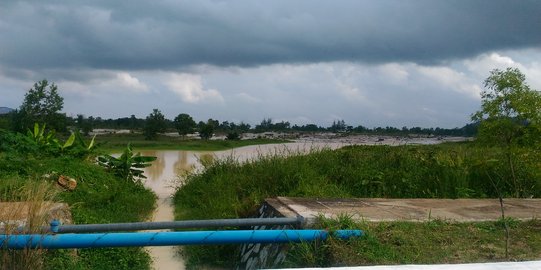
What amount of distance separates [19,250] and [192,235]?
1154 mm

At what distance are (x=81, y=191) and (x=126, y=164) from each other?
311 centimetres

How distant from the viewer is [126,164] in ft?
40.0

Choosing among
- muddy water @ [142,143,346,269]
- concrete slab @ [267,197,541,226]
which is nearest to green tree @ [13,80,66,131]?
muddy water @ [142,143,346,269]

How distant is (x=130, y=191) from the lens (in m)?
11.1

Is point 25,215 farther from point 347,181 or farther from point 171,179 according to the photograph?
point 171,179

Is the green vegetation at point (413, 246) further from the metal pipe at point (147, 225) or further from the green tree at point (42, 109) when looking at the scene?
the green tree at point (42, 109)

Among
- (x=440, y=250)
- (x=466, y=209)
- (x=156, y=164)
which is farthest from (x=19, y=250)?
(x=156, y=164)

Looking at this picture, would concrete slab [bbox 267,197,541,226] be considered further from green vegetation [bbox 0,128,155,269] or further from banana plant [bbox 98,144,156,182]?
banana plant [bbox 98,144,156,182]

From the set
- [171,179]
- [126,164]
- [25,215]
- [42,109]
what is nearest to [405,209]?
[25,215]

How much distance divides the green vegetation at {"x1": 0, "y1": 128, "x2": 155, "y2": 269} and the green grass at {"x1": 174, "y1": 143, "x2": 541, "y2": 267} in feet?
2.87

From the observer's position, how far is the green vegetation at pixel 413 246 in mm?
4180

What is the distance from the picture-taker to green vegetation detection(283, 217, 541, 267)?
418 centimetres

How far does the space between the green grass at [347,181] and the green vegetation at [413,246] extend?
7.34 ft

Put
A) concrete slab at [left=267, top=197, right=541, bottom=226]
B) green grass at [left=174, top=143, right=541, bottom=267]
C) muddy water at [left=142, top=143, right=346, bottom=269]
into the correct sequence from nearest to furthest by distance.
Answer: concrete slab at [left=267, top=197, right=541, bottom=226] < muddy water at [left=142, top=143, right=346, bottom=269] < green grass at [left=174, top=143, right=541, bottom=267]
